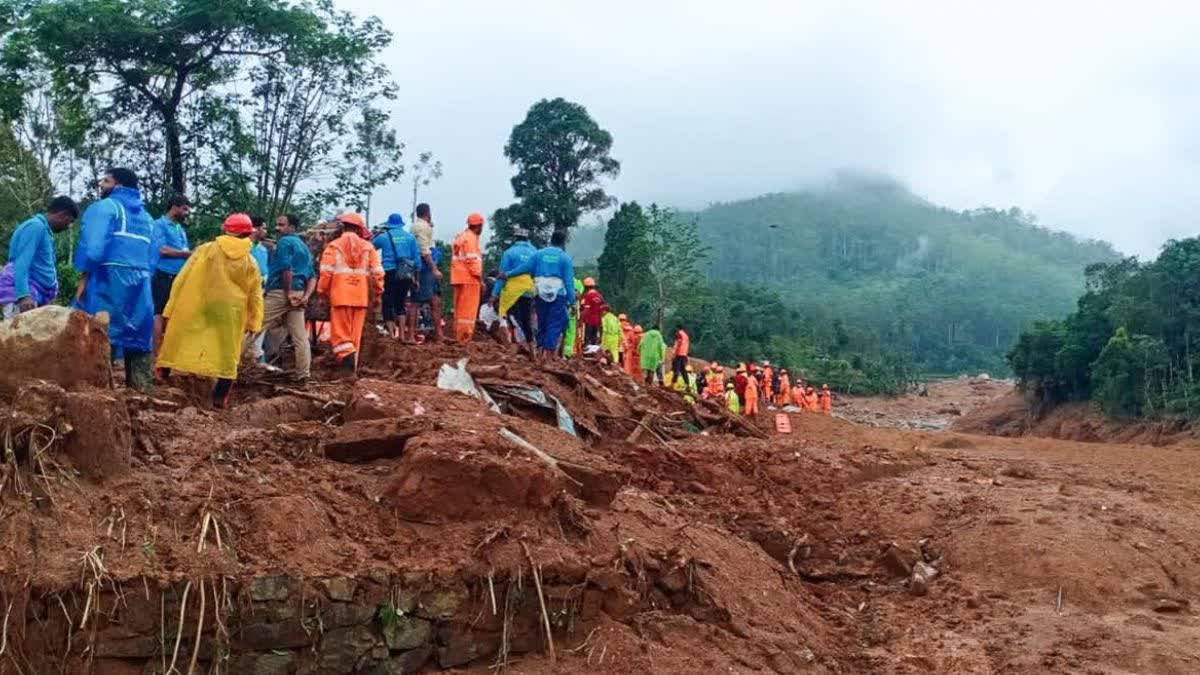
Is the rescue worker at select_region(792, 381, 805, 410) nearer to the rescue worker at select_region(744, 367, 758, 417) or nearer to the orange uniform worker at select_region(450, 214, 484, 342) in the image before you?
the rescue worker at select_region(744, 367, 758, 417)

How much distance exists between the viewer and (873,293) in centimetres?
8731

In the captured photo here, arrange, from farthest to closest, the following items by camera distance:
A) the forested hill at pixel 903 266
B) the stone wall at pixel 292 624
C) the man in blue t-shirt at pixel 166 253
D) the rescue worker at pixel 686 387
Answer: the forested hill at pixel 903 266 → the rescue worker at pixel 686 387 → the man in blue t-shirt at pixel 166 253 → the stone wall at pixel 292 624

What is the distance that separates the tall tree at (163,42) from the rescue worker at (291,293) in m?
9.73

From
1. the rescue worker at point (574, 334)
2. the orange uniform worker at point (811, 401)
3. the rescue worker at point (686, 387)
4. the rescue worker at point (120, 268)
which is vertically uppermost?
the rescue worker at point (120, 268)

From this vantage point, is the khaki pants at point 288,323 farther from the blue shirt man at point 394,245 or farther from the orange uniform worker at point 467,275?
the orange uniform worker at point 467,275

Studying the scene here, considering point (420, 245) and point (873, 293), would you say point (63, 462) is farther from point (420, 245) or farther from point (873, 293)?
point (873, 293)

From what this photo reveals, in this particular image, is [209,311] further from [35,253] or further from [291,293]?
[291,293]

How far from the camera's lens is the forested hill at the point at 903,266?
225ft

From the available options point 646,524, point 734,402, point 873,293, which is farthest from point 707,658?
point 873,293

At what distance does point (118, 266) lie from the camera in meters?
6.58

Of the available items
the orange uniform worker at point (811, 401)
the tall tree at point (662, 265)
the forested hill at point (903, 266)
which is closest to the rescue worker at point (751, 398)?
the orange uniform worker at point (811, 401)

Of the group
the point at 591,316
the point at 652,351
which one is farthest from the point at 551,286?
the point at 652,351

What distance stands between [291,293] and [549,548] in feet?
12.8

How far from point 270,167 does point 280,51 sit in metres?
2.17
